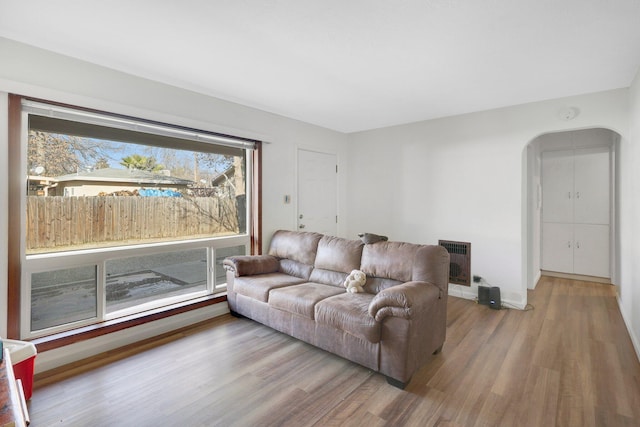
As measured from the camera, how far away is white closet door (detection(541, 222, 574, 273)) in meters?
5.00

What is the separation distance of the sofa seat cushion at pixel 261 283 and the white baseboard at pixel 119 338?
1.45 feet

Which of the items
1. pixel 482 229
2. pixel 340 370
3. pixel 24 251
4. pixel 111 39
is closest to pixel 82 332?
pixel 24 251

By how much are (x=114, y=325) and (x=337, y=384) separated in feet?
6.58

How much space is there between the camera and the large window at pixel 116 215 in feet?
8.02

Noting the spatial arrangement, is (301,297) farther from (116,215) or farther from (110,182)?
(110,182)

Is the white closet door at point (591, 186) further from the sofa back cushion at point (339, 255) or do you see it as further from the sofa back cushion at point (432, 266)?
the sofa back cushion at point (339, 255)

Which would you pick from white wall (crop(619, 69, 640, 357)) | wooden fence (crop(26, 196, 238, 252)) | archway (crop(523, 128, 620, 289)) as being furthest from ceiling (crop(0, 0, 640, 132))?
archway (crop(523, 128, 620, 289))

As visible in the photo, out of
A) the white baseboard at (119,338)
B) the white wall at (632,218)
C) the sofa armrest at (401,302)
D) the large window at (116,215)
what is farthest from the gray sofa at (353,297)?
the white wall at (632,218)

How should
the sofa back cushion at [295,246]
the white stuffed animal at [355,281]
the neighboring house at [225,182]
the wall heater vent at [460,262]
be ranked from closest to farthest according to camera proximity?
1. the white stuffed animal at [355,281]
2. the sofa back cushion at [295,246]
3. the neighboring house at [225,182]
4. the wall heater vent at [460,262]

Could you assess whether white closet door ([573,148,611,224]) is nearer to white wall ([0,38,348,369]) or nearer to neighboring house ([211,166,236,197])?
white wall ([0,38,348,369])

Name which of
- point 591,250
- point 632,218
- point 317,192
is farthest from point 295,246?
point 591,250

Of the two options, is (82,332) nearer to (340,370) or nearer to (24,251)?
(24,251)

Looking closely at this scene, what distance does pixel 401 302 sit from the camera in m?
2.10

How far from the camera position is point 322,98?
3.53 meters
